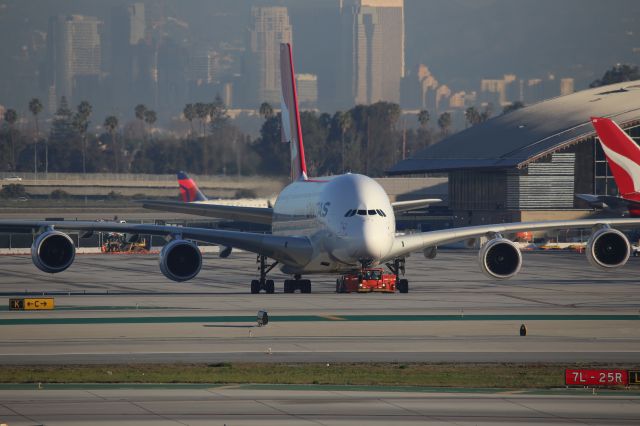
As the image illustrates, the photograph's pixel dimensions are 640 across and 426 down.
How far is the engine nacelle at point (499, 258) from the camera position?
161ft

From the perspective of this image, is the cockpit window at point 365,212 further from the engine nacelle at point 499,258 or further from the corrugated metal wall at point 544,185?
the corrugated metal wall at point 544,185

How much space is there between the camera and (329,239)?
46.4 m

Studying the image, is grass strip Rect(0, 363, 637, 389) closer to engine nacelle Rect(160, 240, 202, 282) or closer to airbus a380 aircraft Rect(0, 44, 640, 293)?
airbus a380 aircraft Rect(0, 44, 640, 293)

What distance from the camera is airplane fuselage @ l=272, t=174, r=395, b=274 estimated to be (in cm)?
4481

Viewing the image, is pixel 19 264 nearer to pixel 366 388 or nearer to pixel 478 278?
pixel 478 278

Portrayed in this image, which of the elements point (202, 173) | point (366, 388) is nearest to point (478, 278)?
point (366, 388)

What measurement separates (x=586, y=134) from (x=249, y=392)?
298 feet

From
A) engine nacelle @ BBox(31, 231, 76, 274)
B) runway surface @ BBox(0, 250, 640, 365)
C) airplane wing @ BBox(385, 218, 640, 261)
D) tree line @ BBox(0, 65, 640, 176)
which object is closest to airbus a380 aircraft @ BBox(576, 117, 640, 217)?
runway surface @ BBox(0, 250, 640, 365)

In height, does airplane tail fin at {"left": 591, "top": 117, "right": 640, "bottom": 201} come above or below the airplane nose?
above

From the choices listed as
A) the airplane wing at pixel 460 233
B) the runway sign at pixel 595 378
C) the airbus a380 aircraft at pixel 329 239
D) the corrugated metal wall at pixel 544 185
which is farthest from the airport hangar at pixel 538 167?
the runway sign at pixel 595 378

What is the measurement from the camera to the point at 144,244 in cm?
10119

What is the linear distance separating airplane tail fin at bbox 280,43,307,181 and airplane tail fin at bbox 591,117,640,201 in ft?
62.5

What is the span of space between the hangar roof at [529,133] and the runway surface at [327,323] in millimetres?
54130

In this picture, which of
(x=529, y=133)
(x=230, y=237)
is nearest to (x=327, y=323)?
(x=230, y=237)
